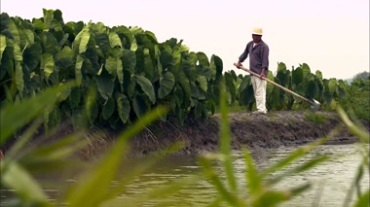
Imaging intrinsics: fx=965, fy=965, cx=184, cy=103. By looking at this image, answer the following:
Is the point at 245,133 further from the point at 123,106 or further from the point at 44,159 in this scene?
the point at 44,159

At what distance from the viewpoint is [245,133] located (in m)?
14.1

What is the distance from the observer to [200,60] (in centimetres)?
1343

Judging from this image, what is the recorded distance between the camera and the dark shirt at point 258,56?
14.8 m

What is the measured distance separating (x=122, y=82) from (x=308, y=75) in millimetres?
6758

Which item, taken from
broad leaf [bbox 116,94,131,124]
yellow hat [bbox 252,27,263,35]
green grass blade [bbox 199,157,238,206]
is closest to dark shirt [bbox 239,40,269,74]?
yellow hat [bbox 252,27,263,35]

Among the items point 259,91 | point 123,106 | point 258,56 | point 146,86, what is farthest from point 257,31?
Result: point 123,106

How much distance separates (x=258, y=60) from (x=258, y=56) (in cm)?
7

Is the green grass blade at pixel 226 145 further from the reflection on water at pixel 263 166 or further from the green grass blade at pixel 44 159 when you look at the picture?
the reflection on water at pixel 263 166

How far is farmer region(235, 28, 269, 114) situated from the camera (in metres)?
14.8

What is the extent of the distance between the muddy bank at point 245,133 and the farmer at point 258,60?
Result: 347 mm

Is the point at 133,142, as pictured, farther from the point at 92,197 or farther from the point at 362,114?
the point at 92,197

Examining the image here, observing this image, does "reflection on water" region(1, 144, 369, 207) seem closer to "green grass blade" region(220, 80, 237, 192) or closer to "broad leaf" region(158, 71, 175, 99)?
"broad leaf" region(158, 71, 175, 99)

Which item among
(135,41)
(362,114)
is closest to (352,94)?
(362,114)

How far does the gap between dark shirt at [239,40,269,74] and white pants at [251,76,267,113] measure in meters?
0.19
